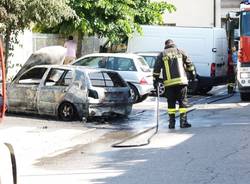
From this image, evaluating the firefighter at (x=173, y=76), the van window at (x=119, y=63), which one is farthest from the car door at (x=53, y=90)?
the van window at (x=119, y=63)

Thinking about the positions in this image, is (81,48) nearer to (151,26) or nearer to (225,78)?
(151,26)

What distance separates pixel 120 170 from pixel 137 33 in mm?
16147

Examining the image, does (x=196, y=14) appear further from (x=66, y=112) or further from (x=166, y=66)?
(x=166, y=66)

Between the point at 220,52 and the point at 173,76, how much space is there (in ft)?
32.9

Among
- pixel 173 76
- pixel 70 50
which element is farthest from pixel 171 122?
pixel 70 50

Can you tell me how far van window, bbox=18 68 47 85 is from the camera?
15.3 m

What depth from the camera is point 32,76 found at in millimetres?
15562

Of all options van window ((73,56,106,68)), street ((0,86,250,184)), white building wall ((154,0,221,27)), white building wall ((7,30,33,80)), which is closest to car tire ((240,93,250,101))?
street ((0,86,250,184))

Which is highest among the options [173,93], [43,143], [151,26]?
[151,26]

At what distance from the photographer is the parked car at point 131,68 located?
18938mm

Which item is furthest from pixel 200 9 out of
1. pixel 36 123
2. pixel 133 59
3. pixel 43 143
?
pixel 43 143

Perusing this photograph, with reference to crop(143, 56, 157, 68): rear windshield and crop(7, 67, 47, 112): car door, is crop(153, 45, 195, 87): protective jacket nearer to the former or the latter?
crop(7, 67, 47, 112): car door

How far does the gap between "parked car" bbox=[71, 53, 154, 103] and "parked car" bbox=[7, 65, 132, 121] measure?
366 centimetres

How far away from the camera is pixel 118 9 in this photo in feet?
77.9
